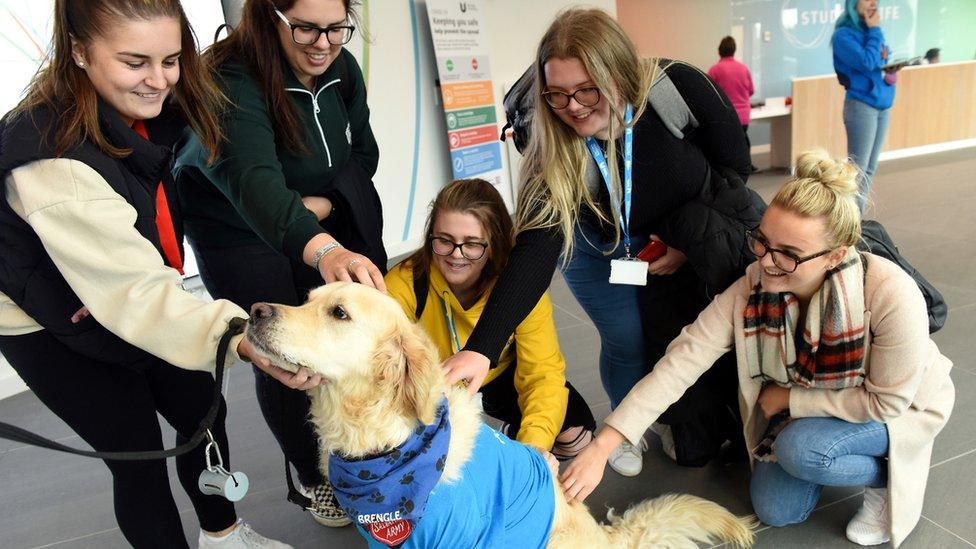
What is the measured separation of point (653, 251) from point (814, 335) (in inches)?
25.1

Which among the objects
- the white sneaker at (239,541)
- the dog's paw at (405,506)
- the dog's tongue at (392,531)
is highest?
the dog's paw at (405,506)

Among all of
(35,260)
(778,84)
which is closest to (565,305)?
(35,260)

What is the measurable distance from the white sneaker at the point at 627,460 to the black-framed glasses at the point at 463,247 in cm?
98

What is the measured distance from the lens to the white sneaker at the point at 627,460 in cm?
250

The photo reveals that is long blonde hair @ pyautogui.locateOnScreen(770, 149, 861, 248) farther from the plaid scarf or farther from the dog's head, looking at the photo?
the dog's head

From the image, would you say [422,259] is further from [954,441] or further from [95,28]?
[954,441]

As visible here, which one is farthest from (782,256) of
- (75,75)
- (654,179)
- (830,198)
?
(75,75)

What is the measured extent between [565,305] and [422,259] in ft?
8.26

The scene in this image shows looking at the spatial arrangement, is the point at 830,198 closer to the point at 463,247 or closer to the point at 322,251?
the point at 463,247

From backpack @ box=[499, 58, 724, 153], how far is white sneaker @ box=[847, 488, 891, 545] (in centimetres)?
125

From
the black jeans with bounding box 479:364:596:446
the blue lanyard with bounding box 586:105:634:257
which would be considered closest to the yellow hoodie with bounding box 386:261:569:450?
the black jeans with bounding box 479:364:596:446

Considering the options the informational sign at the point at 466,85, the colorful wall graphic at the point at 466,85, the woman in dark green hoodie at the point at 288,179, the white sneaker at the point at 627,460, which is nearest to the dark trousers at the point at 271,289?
the woman in dark green hoodie at the point at 288,179

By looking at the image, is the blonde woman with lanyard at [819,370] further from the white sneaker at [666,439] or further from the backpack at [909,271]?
the white sneaker at [666,439]

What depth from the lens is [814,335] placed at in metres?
→ 1.84
